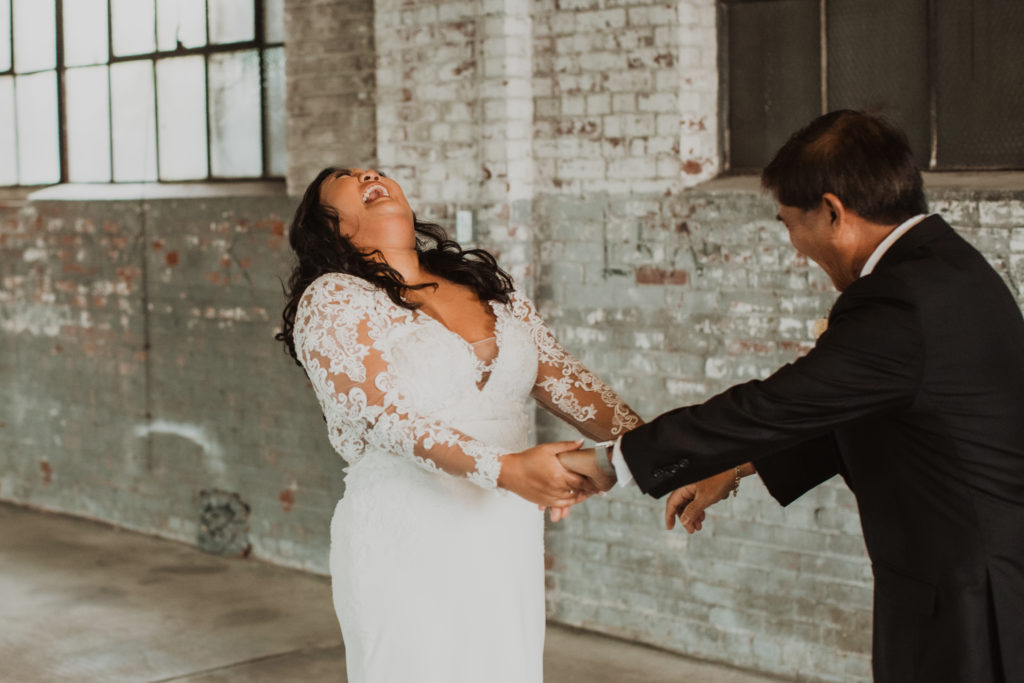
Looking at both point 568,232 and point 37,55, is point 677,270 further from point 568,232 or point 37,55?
point 37,55

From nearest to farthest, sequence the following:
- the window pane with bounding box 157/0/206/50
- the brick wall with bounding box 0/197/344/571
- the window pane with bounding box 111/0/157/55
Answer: the brick wall with bounding box 0/197/344/571 → the window pane with bounding box 157/0/206/50 → the window pane with bounding box 111/0/157/55

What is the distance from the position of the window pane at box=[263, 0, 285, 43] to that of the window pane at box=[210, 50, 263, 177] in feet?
0.46

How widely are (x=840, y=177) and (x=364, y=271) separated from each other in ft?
3.72

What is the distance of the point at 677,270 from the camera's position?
4492 millimetres

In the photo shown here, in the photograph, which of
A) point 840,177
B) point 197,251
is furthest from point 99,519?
point 840,177

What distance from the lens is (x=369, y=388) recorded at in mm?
2766

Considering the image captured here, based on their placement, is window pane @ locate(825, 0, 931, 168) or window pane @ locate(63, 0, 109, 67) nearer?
window pane @ locate(825, 0, 931, 168)

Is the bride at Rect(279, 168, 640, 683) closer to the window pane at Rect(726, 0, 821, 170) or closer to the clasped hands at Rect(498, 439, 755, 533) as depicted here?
the clasped hands at Rect(498, 439, 755, 533)

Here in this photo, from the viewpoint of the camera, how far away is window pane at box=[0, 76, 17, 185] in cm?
740

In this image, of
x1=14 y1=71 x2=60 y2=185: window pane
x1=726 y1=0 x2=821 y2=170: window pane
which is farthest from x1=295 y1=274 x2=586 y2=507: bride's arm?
x1=14 y1=71 x2=60 y2=185: window pane

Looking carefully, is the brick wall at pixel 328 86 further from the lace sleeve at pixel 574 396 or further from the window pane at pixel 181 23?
the lace sleeve at pixel 574 396

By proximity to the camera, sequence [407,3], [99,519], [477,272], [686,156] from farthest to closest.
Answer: [99,519]
[407,3]
[686,156]
[477,272]

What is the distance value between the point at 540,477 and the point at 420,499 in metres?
0.33

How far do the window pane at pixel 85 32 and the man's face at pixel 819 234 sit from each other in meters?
5.22
